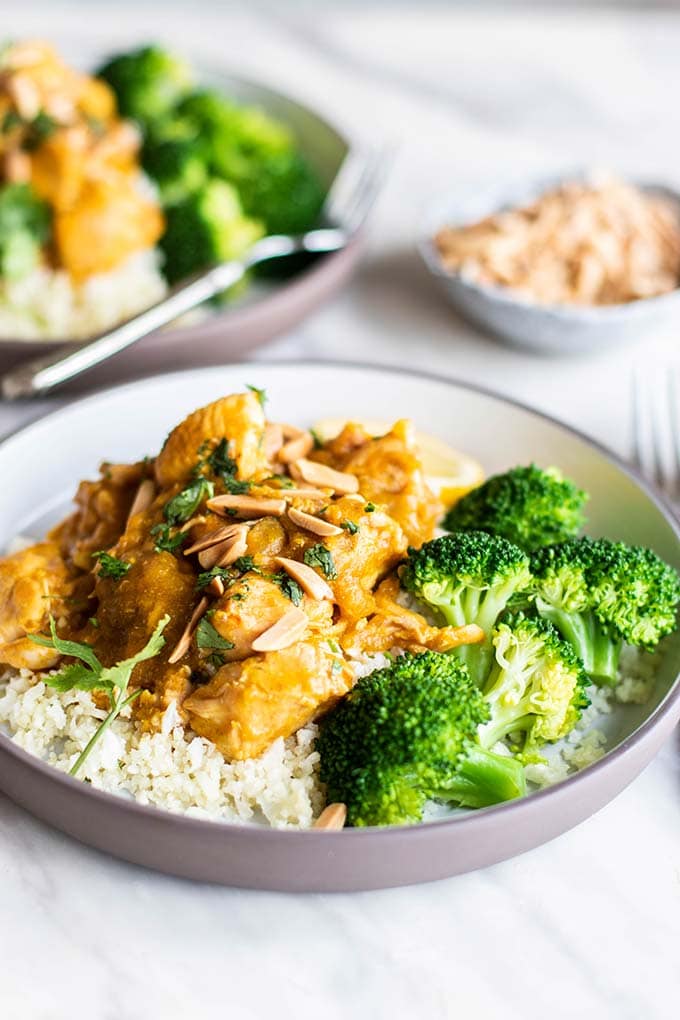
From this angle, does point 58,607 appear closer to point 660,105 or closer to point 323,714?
point 323,714

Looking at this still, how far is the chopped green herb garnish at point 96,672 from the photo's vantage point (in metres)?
2.02

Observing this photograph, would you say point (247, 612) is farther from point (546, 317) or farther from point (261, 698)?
point (546, 317)

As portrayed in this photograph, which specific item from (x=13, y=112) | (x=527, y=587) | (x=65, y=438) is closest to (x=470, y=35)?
(x=13, y=112)

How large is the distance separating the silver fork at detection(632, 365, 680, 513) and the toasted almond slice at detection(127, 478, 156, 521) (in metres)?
1.21

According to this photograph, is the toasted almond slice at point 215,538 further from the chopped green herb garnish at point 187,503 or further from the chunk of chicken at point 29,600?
the chunk of chicken at point 29,600

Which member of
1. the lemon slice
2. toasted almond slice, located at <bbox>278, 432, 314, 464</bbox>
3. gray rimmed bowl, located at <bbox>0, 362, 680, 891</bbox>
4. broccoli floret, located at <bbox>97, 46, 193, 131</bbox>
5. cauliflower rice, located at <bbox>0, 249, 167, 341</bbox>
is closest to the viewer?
gray rimmed bowl, located at <bbox>0, 362, 680, 891</bbox>

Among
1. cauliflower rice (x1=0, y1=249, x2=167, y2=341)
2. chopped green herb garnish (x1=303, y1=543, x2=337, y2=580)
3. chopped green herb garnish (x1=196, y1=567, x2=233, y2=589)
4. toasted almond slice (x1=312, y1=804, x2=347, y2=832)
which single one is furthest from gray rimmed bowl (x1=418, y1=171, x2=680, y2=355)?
toasted almond slice (x1=312, y1=804, x2=347, y2=832)

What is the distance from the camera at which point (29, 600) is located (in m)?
2.27

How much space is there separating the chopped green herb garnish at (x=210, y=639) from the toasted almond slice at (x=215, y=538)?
6.9 inches

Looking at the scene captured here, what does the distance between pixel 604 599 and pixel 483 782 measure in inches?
18.6

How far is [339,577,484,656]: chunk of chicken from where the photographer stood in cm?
218

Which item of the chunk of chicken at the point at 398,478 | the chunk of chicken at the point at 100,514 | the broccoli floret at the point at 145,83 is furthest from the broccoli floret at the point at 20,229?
the chunk of chicken at the point at 398,478

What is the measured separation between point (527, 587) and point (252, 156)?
7.65ft

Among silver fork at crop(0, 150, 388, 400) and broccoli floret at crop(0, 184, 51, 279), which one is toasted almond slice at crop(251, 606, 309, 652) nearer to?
silver fork at crop(0, 150, 388, 400)
